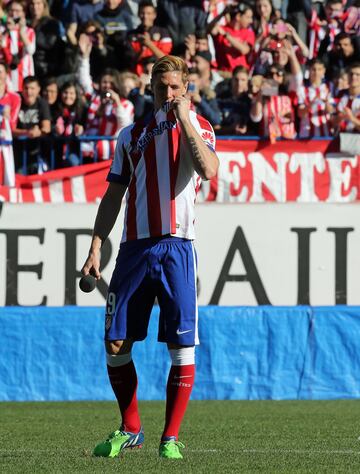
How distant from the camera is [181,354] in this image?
6891 mm

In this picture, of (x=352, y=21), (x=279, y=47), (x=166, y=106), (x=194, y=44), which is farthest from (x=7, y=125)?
(x=166, y=106)

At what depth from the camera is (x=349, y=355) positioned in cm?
1312

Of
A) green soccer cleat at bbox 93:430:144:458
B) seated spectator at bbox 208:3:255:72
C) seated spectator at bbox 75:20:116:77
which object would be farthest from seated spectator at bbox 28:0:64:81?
green soccer cleat at bbox 93:430:144:458

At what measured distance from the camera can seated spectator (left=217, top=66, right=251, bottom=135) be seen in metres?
15.4

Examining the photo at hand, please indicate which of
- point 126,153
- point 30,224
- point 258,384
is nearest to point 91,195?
point 30,224

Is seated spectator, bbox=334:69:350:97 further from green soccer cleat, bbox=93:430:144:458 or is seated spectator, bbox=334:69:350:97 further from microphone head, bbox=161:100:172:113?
green soccer cleat, bbox=93:430:144:458

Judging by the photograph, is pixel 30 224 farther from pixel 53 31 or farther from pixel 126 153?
pixel 126 153

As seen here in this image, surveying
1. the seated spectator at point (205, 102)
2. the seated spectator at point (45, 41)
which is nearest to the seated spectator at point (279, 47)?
the seated spectator at point (205, 102)

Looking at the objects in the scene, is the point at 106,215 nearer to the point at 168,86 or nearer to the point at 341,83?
the point at 168,86

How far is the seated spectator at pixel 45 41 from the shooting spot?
1701cm

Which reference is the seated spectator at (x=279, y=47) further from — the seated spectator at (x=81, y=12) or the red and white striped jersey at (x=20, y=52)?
the red and white striped jersey at (x=20, y=52)

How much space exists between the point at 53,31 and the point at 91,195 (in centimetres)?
344

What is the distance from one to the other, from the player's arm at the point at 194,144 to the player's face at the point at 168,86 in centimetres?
13

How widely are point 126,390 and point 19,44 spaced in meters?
10.5
